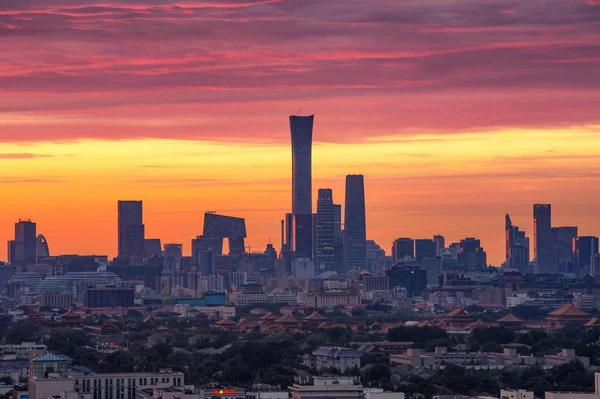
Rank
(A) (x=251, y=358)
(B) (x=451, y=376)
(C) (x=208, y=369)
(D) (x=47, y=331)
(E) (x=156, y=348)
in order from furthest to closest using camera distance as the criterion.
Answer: (D) (x=47, y=331) → (E) (x=156, y=348) → (A) (x=251, y=358) → (C) (x=208, y=369) → (B) (x=451, y=376)

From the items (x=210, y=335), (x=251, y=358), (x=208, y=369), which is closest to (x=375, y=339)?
(x=210, y=335)

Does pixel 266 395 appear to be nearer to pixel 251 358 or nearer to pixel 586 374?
pixel 586 374

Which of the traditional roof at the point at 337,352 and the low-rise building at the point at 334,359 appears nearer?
the low-rise building at the point at 334,359

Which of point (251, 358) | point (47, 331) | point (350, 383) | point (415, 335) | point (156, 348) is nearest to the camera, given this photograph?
point (350, 383)

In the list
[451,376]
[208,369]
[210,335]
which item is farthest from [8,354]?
[210,335]

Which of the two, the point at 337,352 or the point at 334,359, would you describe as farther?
the point at 337,352

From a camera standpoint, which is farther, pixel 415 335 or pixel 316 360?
pixel 415 335

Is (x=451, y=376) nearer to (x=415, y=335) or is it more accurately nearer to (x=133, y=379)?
(x=133, y=379)

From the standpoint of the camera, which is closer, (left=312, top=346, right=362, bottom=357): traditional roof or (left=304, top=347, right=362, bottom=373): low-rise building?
(left=304, top=347, right=362, bottom=373): low-rise building

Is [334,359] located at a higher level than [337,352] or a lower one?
lower
